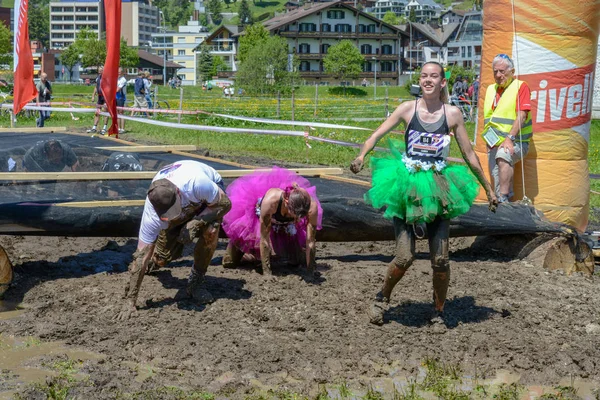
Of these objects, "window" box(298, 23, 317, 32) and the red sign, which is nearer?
the red sign

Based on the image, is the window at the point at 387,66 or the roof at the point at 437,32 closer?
the window at the point at 387,66

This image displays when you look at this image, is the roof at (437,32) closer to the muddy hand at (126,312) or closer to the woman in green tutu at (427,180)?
the woman in green tutu at (427,180)

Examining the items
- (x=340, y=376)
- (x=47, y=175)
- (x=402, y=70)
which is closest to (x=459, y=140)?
(x=340, y=376)

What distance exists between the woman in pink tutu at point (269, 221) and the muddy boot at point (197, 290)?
778mm

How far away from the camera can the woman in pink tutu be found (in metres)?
7.54

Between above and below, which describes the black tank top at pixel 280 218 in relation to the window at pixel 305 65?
below

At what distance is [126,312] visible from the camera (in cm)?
658

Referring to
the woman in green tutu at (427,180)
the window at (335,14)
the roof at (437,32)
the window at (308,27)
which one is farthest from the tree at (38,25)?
the woman in green tutu at (427,180)

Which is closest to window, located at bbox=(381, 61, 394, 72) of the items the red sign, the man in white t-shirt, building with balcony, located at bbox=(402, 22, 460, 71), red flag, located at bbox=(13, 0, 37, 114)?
building with balcony, located at bbox=(402, 22, 460, 71)

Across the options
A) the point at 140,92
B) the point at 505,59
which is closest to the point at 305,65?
the point at 140,92

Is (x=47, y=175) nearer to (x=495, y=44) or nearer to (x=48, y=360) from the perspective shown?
(x=48, y=360)

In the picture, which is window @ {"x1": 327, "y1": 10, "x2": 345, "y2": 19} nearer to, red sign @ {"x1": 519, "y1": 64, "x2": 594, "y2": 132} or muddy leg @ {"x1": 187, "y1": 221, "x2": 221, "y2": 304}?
red sign @ {"x1": 519, "y1": 64, "x2": 594, "y2": 132}

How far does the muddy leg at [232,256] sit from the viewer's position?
26.1 feet

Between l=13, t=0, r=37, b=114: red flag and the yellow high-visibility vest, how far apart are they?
5416mm
